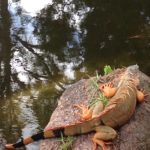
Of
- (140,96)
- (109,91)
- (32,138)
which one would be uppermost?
(109,91)

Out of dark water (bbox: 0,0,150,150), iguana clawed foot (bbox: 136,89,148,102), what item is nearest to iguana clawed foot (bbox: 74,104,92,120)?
iguana clawed foot (bbox: 136,89,148,102)

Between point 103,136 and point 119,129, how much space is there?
0.30 m

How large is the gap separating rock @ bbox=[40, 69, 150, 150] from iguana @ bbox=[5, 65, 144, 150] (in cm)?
9

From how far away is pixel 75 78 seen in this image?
891 cm

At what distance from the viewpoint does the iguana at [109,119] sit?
5.73 m

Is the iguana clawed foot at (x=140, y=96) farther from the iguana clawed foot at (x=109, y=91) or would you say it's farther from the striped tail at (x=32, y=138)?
the striped tail at (x=32, y=138)

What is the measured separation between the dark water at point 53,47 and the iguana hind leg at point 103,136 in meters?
1.29

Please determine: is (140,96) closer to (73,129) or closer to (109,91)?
(109,91)

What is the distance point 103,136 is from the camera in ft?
18.7

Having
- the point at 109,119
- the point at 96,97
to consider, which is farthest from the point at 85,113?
the point at 96,97

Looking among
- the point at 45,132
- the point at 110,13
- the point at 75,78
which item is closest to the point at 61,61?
the point at 75,78

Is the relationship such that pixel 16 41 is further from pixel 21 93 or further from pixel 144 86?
pixel 144 86

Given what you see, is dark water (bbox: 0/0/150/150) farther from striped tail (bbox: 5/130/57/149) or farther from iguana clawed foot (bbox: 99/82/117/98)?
iguana clawed foot (bbox: 99/82/117/98)

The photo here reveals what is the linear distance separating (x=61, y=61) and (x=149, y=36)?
208 cm
